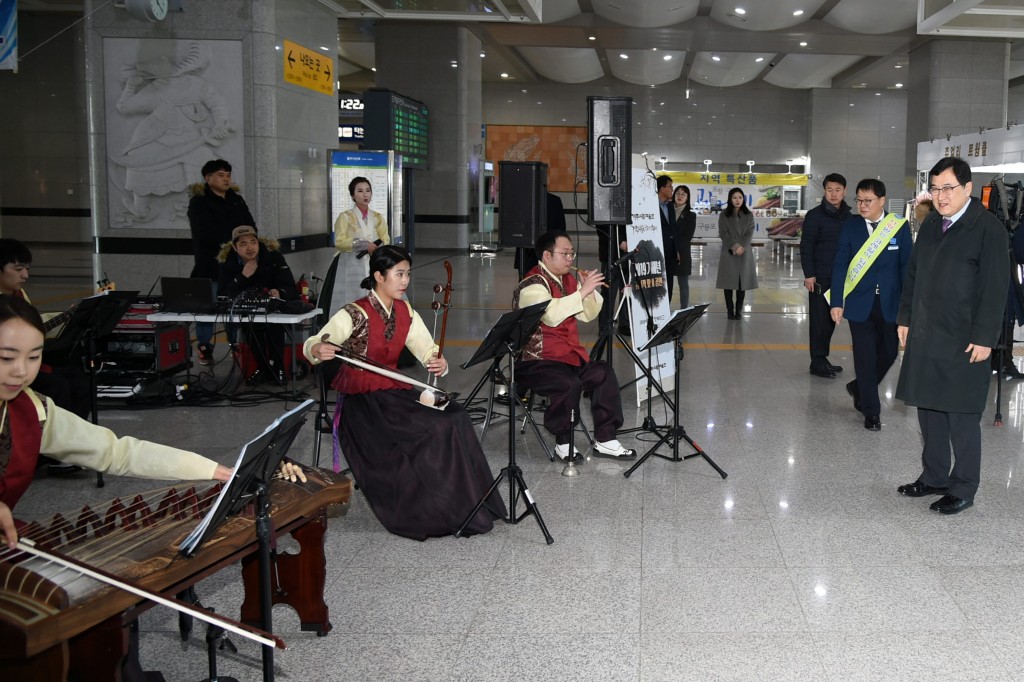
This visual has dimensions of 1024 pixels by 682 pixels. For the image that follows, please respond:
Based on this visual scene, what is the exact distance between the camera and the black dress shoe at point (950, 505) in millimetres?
4598

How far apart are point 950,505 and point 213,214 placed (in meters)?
5.74

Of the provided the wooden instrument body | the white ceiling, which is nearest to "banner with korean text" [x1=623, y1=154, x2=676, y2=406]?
the wooden instrument body

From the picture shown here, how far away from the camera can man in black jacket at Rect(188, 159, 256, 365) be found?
7.93 meters

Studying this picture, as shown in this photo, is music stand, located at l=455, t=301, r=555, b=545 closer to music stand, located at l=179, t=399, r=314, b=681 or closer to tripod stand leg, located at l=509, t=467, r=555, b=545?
tripod stand leg, located at l=509, t=467, r=555, b=545

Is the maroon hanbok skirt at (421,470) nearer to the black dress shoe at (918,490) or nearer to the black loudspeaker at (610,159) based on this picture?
the black dress shoe at (918,490)

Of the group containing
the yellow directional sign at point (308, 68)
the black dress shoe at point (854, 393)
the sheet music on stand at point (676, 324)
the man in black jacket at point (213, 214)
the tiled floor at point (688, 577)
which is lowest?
the tiled floor at point (688, 577)

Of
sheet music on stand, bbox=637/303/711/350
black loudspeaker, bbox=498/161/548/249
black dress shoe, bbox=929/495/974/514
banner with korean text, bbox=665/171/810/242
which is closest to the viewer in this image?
black dress shoe, bbox=929/495/974/514

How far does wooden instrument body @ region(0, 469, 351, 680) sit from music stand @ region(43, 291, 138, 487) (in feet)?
7.35

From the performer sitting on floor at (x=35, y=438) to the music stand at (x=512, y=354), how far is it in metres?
1.68

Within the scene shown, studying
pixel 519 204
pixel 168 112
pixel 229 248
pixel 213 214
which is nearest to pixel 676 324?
pixel 519 204

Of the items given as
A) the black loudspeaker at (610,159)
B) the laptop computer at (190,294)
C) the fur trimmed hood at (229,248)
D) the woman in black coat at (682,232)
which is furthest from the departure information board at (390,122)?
the black loudspeaker at (610,159)

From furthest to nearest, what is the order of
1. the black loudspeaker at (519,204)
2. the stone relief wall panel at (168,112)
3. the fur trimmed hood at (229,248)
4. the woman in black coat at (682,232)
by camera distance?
the woman in black coat at (682,232)
the stone relief wall panel at (168,112)
the black loudspeaker at (519,204)
the fur trimmed hood at (229,248)

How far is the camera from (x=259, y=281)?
733 cm

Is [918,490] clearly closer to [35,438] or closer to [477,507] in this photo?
[477,507]
